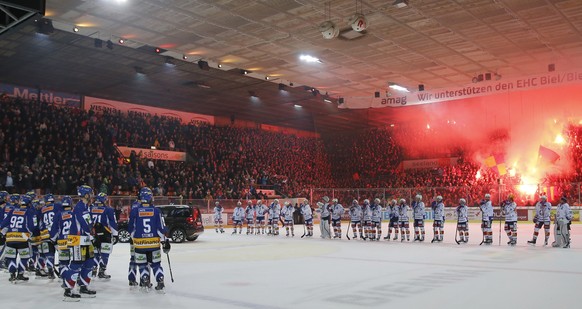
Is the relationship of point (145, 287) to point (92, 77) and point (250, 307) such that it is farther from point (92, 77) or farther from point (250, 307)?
point (92, 77)

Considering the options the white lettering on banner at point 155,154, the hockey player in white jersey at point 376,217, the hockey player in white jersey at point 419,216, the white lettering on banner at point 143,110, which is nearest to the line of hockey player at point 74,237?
the hockey player in white jersey at point 376,217

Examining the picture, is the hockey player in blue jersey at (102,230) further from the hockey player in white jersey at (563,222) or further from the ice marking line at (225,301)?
the hockey player in white jersey at (563,222)

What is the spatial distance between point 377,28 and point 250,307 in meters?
13.7

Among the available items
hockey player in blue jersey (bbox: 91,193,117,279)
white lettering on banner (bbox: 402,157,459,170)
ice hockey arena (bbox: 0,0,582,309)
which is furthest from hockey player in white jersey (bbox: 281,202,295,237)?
white lettering on banner (bbox: 402,157,459,170)

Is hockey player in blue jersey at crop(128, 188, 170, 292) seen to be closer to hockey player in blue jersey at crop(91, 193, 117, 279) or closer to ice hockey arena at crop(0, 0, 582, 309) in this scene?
ice hockey arena at crop(0, 0, 582, 309)

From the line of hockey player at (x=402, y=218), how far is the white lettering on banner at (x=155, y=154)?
23.5 ft

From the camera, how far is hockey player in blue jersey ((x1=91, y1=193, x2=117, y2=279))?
411 inches

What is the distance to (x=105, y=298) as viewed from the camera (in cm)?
855

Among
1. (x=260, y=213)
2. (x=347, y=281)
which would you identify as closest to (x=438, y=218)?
(x=260, y=213)

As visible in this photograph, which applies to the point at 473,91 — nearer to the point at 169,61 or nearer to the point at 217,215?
the point at 169,61

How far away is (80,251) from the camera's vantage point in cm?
838

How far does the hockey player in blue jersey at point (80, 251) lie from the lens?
8.34m

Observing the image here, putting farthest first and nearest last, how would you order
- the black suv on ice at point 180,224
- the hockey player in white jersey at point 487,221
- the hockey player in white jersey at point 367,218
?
the hockey player in white jersey at point 367,218 < the black suv on ice at point 180,224 < the hockey player in white jersey at point 487,221

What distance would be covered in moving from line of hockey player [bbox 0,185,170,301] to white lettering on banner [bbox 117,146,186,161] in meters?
20.1
